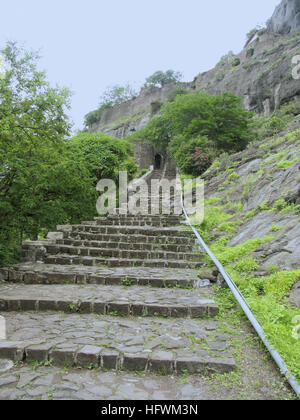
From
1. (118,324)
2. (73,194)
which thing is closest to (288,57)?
(73,194)

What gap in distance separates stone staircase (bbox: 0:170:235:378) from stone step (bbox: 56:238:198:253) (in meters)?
0.02

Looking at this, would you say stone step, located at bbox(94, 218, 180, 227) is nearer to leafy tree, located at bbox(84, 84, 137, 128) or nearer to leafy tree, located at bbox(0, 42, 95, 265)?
leafy tree, located at bbox(0, 42, 95, 265)

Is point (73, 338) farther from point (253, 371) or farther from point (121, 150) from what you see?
point (121, 150)

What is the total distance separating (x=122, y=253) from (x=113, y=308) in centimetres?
258

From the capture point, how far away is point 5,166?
5.53 m

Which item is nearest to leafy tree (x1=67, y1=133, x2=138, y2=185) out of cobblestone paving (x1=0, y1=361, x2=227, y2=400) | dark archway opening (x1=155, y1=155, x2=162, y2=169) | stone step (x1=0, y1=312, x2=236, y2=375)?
stone step (x1=0, y1=312, x2=236, y2=375)

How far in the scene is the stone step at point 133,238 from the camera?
7.23m

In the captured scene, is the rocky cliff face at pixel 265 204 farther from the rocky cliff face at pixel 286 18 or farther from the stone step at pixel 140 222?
the rocky cliff face at pixel 286 18

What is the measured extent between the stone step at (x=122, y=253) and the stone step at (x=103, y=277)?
0.91 m

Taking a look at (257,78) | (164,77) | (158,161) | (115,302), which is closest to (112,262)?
(115,302)

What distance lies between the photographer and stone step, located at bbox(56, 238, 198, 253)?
6781 millimetres

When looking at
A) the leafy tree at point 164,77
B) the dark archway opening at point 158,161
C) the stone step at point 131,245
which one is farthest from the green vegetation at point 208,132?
the leafy tree at point 164,77

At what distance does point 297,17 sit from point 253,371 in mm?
39442

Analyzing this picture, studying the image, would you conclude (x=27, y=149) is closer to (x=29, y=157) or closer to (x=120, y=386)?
(x=29, y=157)
